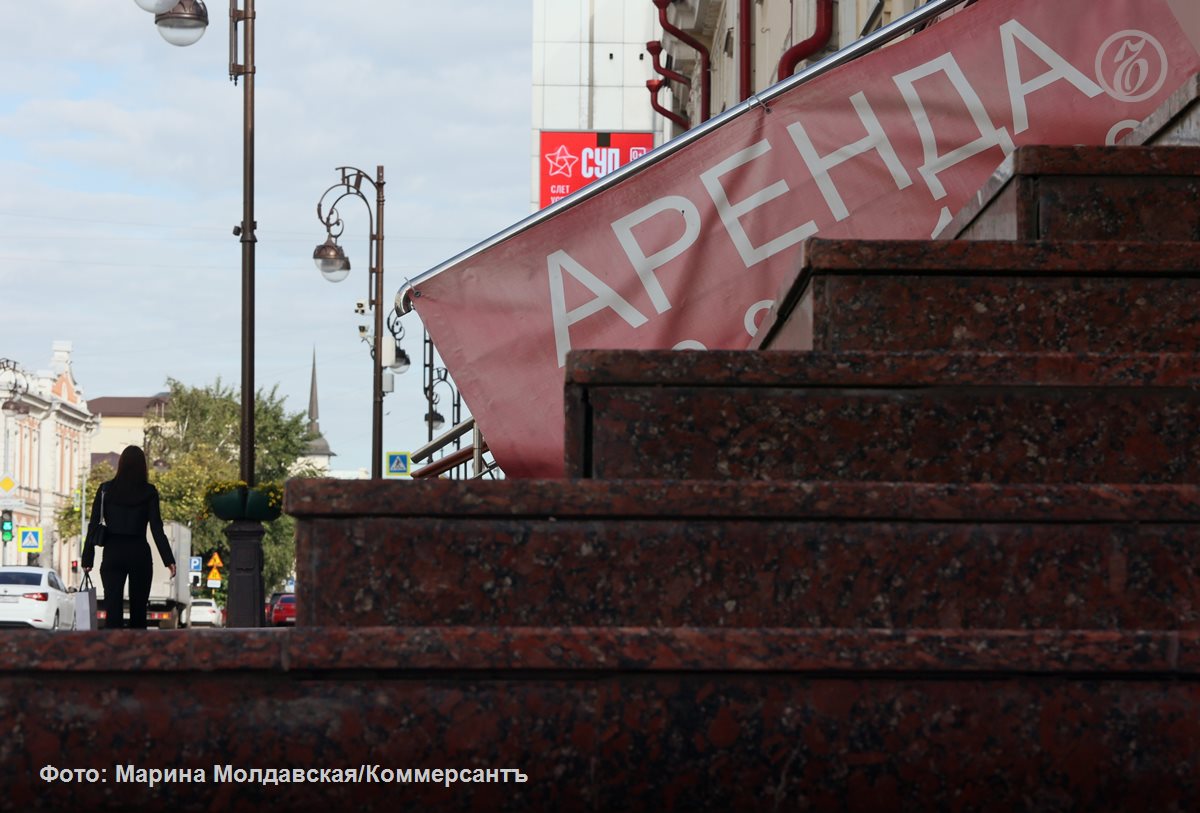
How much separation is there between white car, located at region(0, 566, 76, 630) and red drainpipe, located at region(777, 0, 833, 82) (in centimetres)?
1751

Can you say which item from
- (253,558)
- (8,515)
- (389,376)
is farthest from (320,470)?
(253,558)

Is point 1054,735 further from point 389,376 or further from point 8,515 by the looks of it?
point 8,515

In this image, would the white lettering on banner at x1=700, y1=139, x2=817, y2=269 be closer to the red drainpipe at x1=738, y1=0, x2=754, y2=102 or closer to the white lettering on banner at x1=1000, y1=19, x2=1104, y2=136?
the white lettering on banner at x1=1000, y1=19, x2=1104, y2=136

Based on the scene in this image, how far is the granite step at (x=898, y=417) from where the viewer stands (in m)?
3.84

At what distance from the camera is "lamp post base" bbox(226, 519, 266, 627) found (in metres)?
16.3

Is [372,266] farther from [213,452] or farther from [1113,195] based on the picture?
[213,452]

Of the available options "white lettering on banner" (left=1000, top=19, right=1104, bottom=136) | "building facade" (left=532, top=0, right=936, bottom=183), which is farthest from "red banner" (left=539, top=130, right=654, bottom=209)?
"white lettering on banner" (left=1000, top=19, right=1104, bottom=136)

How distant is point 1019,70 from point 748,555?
10.3ft

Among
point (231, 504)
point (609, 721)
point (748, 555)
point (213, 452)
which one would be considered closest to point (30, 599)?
point (231, 504)

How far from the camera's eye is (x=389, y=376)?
3152cm

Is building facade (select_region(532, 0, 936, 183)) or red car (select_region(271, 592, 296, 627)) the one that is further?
red car (select_region(271, 592, 296, 627))

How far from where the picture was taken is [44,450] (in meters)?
92.6

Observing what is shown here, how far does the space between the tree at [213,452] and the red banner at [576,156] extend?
95.0 feet


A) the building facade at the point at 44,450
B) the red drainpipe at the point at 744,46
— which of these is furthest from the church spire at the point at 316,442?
the red drainpipe at the point at 744,46
